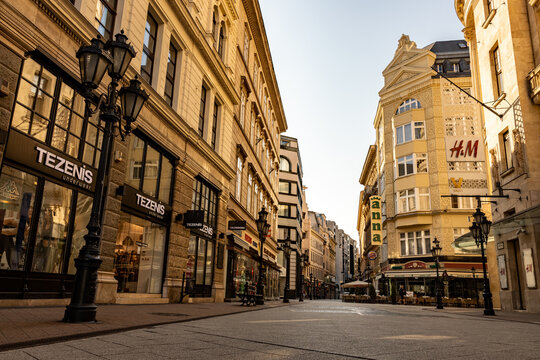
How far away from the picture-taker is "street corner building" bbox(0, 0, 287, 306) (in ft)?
28.3

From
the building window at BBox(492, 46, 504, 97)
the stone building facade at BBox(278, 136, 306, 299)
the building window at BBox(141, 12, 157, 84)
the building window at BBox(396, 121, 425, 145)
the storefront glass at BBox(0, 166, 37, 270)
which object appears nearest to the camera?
the storefront glass at BBox(0, 166, 37, 270)

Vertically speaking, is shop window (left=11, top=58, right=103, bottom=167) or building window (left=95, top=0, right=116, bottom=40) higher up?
building window (left=95, top=0, right=116, bottom=40)

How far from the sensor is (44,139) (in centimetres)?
934

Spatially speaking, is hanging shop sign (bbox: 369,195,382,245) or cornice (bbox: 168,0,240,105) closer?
cornice (bbox: 168,0,240,105)

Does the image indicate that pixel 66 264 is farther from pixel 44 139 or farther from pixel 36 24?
pixel 36 24

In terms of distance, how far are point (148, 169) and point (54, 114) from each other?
515cm

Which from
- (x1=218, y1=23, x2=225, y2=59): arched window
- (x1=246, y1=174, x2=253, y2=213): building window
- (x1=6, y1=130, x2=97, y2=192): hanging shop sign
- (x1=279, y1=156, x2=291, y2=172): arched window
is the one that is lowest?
(x1=6, y1=130, x2=97, y2=192): hanging shop sign

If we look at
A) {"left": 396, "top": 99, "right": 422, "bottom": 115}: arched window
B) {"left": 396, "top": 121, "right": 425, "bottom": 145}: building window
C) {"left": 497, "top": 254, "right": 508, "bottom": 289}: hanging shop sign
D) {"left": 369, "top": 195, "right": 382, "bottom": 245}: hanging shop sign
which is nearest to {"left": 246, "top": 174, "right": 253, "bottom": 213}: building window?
{"left": 497, "top": 254, "right": 508, "bottom": 289}: hanging shop sign

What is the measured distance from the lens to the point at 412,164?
42.1m

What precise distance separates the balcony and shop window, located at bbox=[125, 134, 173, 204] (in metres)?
16.3

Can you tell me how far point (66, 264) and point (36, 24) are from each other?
556cm

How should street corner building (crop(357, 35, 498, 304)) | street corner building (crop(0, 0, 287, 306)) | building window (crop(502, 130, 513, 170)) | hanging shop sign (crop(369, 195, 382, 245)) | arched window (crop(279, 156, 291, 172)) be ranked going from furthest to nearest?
arched window (crop(279, 156, 291, 172)) < hanging shop sign (crop(369, 195, 382, 245)) < street corner building (crop(357, 35, 498, 304)) < building window (crop(502, 130, 513, 170)) < street corner building (crop(0, 0, 287, 306))

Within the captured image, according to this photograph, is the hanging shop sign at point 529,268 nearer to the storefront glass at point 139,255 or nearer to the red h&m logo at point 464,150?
the red h&m logo at point 464,150

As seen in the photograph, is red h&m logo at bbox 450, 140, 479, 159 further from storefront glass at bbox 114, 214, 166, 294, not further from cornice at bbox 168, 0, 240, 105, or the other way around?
storefront glass at bbox 114, 214, 166, 294
